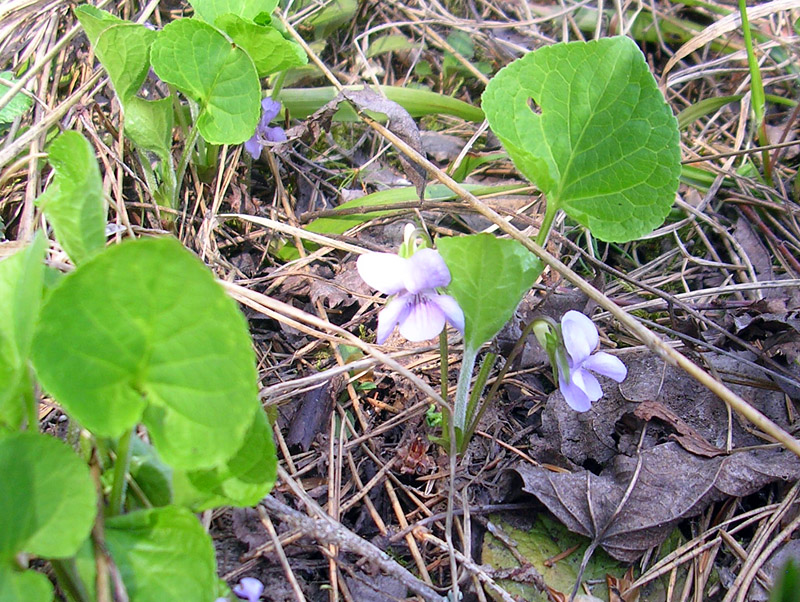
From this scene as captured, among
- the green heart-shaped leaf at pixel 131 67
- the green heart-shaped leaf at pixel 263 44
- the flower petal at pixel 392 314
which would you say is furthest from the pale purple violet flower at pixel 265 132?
the flower petal at pixel 392 314

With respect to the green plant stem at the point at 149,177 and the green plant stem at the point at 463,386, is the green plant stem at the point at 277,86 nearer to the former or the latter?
the green plant stem at the point at 149,177

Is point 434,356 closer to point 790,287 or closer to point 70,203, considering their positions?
point 70,203

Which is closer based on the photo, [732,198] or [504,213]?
[504,213]

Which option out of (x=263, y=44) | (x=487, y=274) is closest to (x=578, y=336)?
(x=487, y=274)

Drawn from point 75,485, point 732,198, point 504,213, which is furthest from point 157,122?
point 732,198

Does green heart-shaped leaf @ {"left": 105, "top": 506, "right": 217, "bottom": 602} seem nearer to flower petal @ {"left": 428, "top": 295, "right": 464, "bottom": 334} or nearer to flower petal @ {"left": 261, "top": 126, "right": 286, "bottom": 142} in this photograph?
flower petal @ {"left": 428, "top": 295, "right": 464, "bottom": 334}

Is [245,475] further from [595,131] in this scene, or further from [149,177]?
[149,177]
